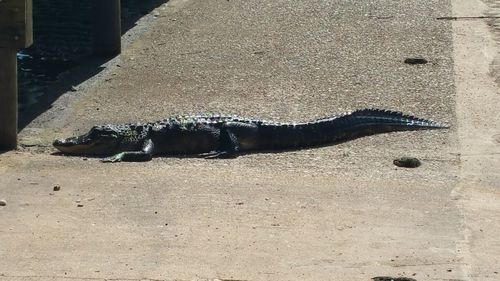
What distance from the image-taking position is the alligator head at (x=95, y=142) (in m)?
9.65

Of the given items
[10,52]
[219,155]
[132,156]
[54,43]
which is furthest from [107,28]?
[219,155]

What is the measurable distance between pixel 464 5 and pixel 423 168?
6626mm

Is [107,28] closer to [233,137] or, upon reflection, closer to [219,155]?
[233,137]

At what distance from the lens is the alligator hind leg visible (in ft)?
31.7

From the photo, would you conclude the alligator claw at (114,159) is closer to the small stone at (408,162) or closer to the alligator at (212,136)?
the alligator at (212,136)

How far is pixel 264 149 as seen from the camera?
984 centimetres

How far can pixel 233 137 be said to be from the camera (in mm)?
9711

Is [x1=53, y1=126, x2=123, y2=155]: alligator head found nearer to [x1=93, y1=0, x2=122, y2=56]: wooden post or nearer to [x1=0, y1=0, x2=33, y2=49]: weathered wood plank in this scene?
[x1=0, y1=0, x2=33, y2=49]: weathered wood plank

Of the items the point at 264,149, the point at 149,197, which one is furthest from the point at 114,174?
the point at 264,149

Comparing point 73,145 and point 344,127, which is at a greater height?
point 344,127

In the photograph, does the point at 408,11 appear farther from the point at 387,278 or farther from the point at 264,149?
the point at 387,278

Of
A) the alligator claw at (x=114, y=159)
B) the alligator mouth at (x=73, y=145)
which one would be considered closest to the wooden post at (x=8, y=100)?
the alligator mouth at (x=73, y=145)

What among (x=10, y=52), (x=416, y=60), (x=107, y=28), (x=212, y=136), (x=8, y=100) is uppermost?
(x=10, y=52)

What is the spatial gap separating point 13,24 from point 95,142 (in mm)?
1200
